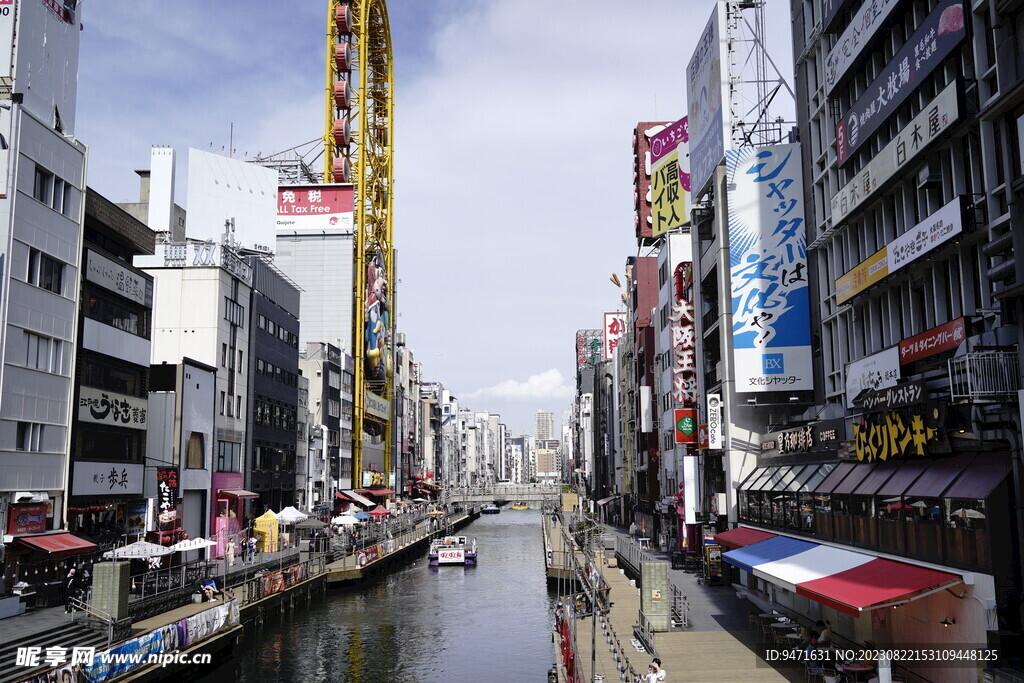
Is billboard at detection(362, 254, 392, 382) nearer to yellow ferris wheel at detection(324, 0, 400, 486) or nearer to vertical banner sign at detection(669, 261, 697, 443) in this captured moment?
yellow ferris wheel at detection(324, 0, 400, 486)

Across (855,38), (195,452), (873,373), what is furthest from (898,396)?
(195,452)

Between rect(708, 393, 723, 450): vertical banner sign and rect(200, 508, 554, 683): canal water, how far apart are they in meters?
13.7

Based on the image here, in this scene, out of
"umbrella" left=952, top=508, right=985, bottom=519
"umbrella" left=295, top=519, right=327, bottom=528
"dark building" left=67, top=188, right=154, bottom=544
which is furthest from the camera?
"umbrella" left=295, top=519, right=327, bottom=528

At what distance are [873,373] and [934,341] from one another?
5.57 metres

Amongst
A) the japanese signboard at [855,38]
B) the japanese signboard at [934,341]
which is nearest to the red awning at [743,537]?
the japanese signboard at [934,341]

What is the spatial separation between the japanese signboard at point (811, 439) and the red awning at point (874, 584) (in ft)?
28.1

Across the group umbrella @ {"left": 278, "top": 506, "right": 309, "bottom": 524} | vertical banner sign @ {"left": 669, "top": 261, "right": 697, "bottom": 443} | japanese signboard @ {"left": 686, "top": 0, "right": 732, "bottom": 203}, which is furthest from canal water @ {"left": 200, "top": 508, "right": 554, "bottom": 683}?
japanese signboard @ {"left": 686, "top": 0, "right": 732, "bottom": 203}

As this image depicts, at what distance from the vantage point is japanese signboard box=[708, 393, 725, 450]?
4762 centimetres

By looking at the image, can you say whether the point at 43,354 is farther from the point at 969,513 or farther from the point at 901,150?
the point at 969,513

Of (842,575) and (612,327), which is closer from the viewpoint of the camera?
(842,575)

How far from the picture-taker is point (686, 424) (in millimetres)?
55406

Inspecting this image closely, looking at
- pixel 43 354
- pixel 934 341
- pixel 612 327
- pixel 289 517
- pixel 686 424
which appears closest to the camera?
pixel 934 341

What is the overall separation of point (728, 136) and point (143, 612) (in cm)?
3783

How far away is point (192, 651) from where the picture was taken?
3400cm
